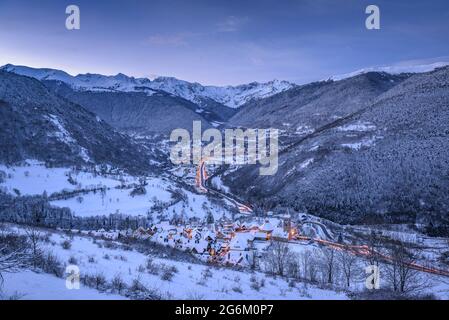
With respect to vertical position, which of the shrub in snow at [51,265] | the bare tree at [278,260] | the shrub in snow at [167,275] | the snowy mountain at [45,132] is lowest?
the bare tree at [278,260]

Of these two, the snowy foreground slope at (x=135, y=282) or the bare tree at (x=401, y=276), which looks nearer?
the snowy foreground slope at (x=135, y=282)

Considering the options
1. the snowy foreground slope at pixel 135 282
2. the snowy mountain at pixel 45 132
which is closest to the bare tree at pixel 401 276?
the snowy foreground slope at pixel 135 282

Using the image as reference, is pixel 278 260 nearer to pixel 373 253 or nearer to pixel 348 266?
pixel 348 266

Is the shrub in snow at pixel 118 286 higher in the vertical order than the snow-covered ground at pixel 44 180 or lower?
higher

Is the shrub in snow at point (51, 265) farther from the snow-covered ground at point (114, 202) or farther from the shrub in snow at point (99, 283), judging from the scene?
the snow-covered ground at point (114, 202)

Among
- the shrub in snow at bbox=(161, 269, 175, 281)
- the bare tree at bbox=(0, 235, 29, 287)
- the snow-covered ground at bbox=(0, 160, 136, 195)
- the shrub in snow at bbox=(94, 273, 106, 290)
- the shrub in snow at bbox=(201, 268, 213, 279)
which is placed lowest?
the snow-covered ground at bbox=(0, 160, 136, 195)

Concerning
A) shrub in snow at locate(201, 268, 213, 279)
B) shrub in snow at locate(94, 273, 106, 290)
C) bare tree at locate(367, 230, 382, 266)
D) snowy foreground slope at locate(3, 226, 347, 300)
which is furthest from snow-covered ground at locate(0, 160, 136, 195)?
shrub in snow at locate(94, 273, 106, 290)

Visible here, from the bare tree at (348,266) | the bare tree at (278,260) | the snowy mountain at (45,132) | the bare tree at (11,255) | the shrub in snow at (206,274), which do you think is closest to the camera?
the bare tree at (11,255)

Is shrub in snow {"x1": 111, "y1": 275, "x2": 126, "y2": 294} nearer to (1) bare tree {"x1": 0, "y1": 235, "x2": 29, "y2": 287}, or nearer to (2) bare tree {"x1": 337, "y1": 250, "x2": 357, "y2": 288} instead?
(1) bare tree {"x1": 0, "y1": 235, "x2": 29, "y2": 287}
